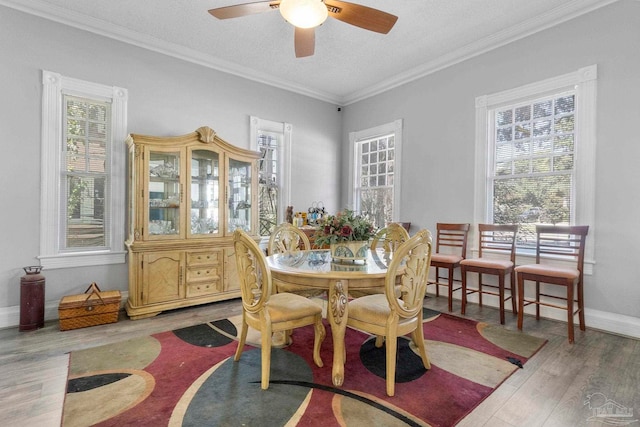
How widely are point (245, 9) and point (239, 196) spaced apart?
2246 millimetres

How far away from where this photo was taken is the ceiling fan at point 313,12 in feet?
7.22

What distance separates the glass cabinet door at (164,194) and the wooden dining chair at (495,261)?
328cm

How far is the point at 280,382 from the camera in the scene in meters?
2.09

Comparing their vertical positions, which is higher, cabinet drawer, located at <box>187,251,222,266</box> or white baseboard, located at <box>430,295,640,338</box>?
cabinet drawer, located at <box>187,251,222,266</box>

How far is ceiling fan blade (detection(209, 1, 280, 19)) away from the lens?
2393 millimetres

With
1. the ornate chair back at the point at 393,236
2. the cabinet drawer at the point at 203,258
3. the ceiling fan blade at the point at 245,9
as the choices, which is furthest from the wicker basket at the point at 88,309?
the ceiling fan blade at the point at 245,9

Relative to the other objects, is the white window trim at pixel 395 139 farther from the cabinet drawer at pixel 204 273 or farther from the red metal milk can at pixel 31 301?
the red metal milk can at pixel 31 301

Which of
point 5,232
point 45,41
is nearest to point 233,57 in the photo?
point 45,41

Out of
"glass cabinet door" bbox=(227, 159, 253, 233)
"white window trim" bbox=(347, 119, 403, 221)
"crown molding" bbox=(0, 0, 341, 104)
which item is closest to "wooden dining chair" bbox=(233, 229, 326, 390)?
"glass cabinet door" bbox=(227, 159, 253, 233)

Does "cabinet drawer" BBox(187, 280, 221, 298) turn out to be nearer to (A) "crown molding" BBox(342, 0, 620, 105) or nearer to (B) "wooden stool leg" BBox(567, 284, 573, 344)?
(B) "wooden stool leg" BBox(567, 284, 573, 344)

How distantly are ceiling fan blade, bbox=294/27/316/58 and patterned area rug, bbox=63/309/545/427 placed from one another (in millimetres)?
2591

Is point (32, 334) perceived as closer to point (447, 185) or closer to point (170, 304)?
point (170, 304)

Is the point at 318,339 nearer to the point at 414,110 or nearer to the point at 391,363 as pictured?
the point at 391,363

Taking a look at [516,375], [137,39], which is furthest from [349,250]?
[137,39]
